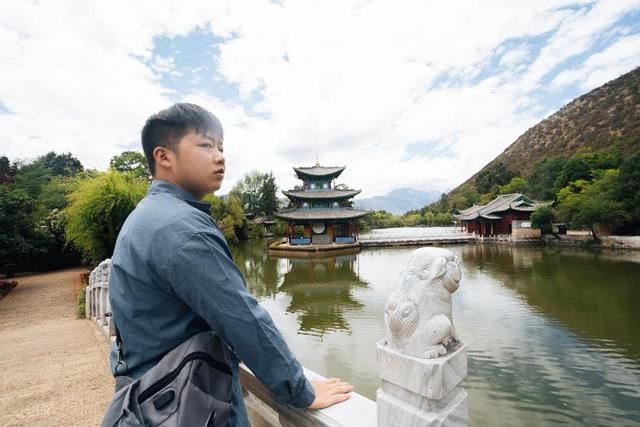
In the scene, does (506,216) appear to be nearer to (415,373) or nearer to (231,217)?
(231,217)

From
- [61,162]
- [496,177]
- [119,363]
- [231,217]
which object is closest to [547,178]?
[496,177]

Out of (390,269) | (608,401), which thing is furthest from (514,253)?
(608,401)

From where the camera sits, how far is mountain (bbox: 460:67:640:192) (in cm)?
3988

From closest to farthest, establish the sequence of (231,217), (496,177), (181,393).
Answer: (181,393), (231,217), (496,177)

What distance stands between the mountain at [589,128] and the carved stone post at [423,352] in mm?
45837

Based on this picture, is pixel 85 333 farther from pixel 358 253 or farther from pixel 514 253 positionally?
pixel 514 253

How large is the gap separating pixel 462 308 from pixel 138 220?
760 cm

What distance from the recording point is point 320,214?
21.6m

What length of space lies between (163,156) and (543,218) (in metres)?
23.4

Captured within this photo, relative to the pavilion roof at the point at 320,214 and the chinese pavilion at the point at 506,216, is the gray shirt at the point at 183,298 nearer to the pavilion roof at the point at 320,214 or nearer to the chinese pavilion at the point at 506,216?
the pavilion roof at the point at 320,214

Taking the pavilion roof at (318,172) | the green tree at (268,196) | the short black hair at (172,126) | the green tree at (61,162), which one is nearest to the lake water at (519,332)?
the short black hair at (172,126)

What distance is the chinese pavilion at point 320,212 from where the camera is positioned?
69.2ft

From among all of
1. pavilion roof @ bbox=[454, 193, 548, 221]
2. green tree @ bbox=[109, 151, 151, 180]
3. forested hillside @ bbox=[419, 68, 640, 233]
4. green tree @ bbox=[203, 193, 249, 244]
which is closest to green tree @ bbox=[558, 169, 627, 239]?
forested hillside @ bbox=[419, 68, 640, 233]

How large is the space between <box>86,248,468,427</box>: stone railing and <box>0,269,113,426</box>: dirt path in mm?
2764
